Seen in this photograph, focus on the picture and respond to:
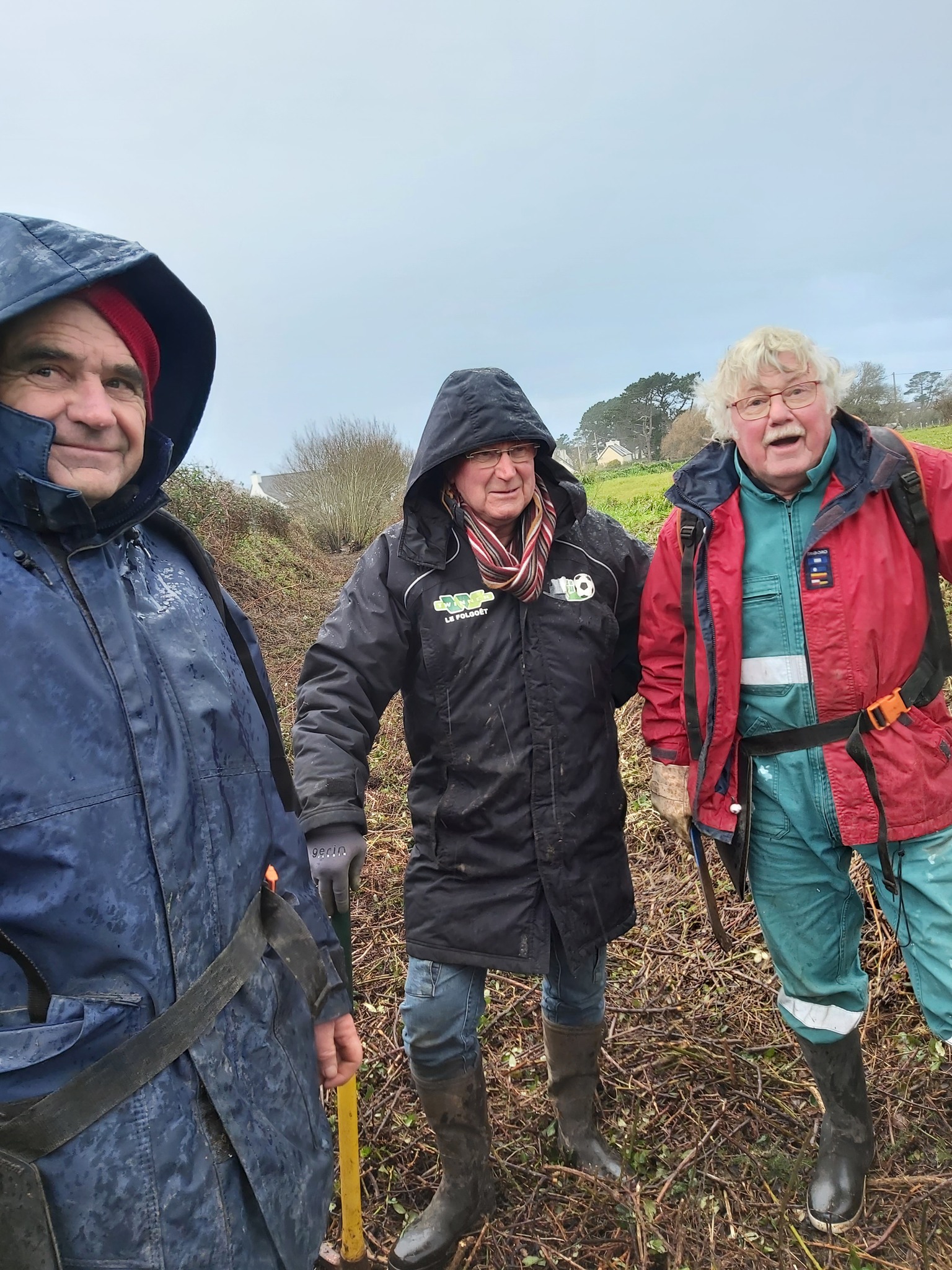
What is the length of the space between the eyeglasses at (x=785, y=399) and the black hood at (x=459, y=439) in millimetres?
544

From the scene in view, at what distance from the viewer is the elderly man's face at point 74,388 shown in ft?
4.19

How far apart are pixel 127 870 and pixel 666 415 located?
58.2 meters

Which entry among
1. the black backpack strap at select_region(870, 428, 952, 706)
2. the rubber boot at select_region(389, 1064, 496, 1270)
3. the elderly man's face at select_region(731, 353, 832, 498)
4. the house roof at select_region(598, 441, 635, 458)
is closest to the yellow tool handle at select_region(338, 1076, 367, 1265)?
the rubber boot at select_region(389, 1064, 496, 1270)

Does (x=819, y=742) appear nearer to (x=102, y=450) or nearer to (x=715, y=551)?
(x=715, y=551)

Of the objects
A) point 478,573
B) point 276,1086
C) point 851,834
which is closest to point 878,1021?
point 851,834

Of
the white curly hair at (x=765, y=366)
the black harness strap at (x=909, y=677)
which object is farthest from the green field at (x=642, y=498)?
the black harness strap at (x=909, y=677)

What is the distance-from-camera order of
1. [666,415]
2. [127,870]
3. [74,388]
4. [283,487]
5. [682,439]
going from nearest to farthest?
[127,870], [74,388], [283,487], [682,439], [666,415]

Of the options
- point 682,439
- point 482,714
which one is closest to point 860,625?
point 482,714

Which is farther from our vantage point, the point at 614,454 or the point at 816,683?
the point at 614,454

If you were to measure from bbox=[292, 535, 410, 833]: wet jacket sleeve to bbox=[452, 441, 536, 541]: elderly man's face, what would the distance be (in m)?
0.32

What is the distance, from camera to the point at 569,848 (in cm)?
231

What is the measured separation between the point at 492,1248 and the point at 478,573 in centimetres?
205

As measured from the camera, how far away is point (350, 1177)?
2.14m

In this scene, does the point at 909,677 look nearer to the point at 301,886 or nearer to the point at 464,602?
the point at 464,602
